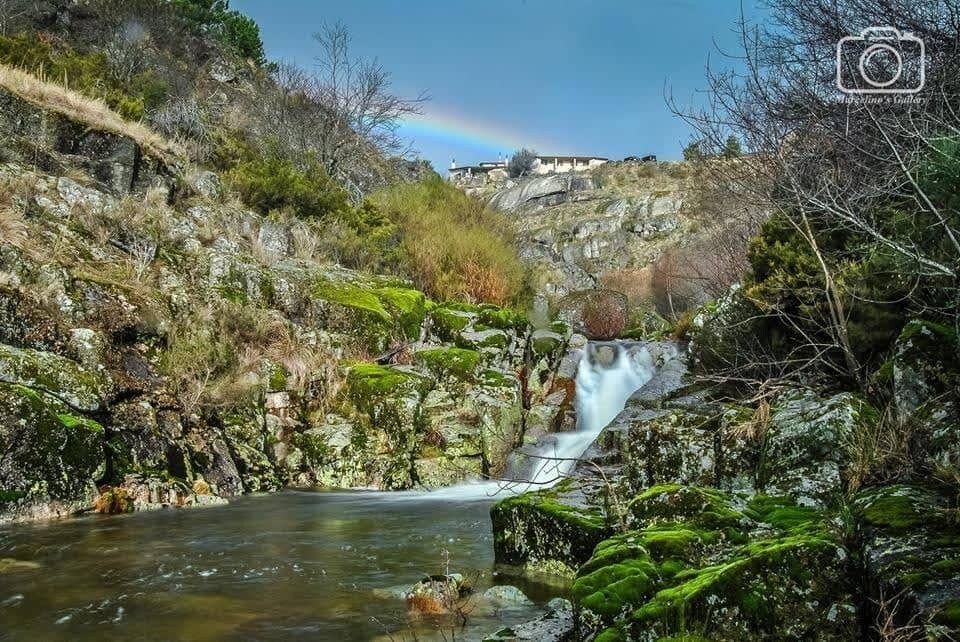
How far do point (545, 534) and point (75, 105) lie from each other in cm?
1344

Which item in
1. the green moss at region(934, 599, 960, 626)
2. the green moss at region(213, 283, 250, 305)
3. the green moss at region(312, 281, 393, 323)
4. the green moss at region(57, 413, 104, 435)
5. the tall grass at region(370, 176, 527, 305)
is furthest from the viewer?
the tall grass at region(370, 176, 527, 305)

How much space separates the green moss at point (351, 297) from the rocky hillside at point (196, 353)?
2.1 inches

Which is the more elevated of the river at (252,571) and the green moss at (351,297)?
the green moss at (351,297)

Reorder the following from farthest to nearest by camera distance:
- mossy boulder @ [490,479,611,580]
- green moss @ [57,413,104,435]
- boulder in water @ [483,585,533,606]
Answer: green moss @ [57,413,104,435] → mossy boulder @ [490,479,611,580] → boulder in water @ [483,585,533,606]

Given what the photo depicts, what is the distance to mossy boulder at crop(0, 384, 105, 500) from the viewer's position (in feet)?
22.5

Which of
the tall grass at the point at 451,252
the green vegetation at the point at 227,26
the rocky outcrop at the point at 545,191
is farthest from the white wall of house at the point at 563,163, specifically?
the tall grass at the point at 451,252

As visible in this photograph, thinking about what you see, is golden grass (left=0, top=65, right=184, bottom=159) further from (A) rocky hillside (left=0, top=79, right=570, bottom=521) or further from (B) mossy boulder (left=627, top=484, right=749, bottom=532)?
(B) mossy boulder (left=627, top=484, right=749, bottom=532)

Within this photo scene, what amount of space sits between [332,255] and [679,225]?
3900 cm

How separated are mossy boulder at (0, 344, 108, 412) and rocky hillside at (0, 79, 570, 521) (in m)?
0.03

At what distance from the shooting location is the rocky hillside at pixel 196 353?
7805mm

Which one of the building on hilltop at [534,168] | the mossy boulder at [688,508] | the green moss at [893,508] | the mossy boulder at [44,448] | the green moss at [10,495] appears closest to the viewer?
the green moss at [893,508]

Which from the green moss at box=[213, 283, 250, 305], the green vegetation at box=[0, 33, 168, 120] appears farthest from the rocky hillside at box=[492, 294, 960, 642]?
the green vegetation at box=[0, 33, 168, 120]

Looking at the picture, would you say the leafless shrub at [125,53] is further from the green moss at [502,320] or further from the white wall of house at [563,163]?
the white wall of house at [563,163]

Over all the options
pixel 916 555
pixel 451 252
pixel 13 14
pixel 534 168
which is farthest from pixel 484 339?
pixel 534 168
